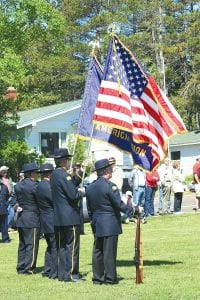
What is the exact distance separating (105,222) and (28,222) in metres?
2.29

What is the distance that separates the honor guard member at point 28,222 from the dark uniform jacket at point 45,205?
0.40 meters

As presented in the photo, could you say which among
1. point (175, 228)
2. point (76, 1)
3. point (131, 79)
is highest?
point (76, 1)

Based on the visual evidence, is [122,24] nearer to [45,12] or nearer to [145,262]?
[45,12]

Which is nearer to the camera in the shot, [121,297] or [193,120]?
[121,297]

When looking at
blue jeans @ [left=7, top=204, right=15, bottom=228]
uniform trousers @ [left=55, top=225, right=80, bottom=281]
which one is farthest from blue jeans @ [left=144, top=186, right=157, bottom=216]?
uniform trousers @ [left=55, top=225, right=80, bottom=281]

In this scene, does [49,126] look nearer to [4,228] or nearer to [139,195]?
[139,195]

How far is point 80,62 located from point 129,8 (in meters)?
5.75

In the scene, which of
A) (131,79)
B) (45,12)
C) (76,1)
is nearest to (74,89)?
(76,1)

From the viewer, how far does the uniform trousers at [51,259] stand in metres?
12.1

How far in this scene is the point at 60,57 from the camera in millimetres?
55062

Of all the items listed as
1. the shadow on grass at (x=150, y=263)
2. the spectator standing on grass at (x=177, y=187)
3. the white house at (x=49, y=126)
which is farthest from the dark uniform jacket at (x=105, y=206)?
the white house at (x=49, y=126)

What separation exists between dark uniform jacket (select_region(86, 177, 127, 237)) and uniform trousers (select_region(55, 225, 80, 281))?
0.42 meters

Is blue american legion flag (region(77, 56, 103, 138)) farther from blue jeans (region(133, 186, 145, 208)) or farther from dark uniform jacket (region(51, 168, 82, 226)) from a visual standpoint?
blue jeans (region(133, 186, 145, 208))

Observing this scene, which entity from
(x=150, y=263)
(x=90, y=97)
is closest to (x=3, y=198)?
(x=90, y=97)
